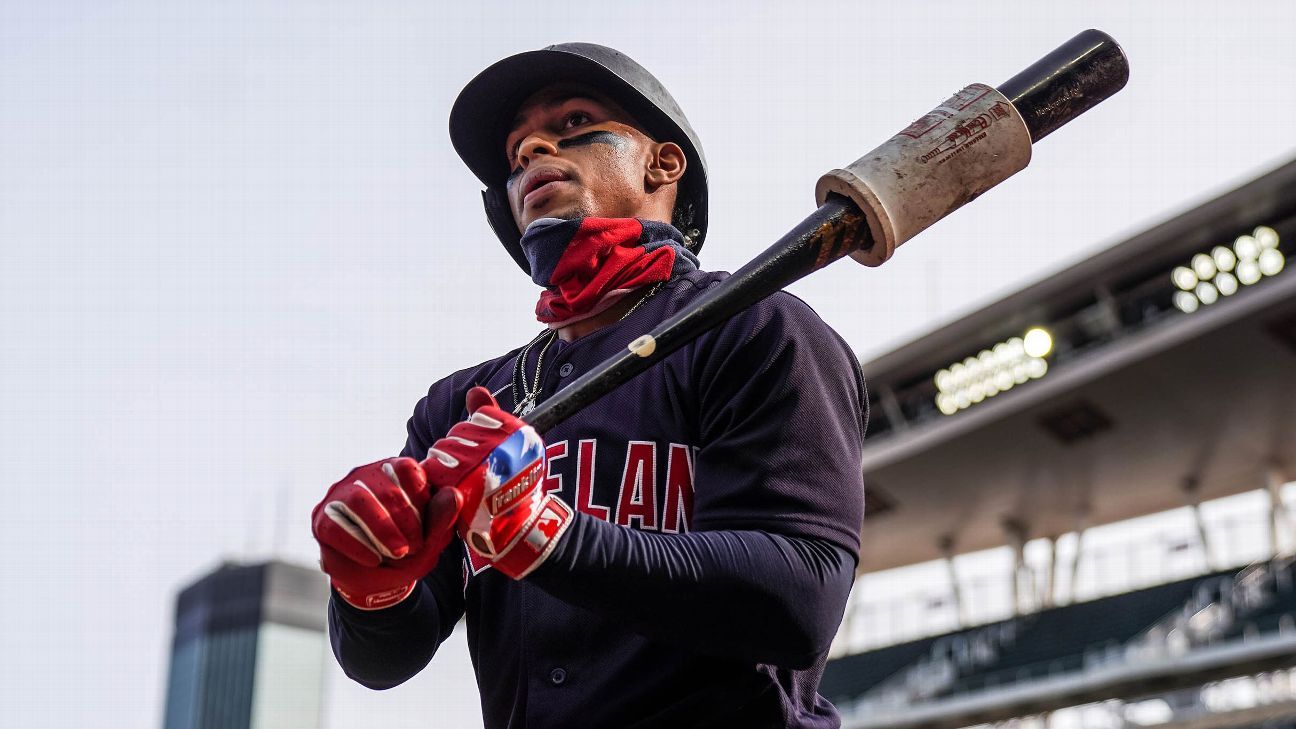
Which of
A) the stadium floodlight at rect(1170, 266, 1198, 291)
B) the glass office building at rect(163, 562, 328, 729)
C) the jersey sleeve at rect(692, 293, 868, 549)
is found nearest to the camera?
the jersey sleeve at rect(692, 293, 868, 549)

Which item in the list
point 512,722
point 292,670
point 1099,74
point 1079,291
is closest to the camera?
point 512,722

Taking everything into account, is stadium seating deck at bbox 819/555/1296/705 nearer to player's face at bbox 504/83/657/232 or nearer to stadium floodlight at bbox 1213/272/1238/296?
stadium floodlight at bbox 1213/272/1238/296

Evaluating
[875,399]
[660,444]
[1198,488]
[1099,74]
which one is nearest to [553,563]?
[660,444]

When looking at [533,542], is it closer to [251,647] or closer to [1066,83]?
[1066,83]

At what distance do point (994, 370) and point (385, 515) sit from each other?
18.2 m

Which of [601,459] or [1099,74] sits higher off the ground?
[1099,74]

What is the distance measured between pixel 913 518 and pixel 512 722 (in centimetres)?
2108

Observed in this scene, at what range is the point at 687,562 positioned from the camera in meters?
1.69

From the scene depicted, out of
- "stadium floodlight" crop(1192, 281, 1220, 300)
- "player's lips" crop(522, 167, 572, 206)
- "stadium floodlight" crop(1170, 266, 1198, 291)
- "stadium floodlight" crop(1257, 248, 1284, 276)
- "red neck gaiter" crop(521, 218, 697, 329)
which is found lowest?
"red neck gaiter" crop(521, 218, 697, 329)

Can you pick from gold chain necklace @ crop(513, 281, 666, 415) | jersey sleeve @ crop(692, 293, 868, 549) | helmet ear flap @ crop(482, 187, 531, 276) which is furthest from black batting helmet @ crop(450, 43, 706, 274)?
jersey sleeve @ crop(692, 293, 868, 549)

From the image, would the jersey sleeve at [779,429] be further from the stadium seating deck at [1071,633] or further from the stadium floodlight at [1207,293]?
the stadium floodlight at [1207,293]

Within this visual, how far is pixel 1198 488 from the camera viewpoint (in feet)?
69.3

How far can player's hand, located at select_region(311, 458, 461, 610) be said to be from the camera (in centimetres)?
152

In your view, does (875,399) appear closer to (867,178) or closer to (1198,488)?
(1198,488)
